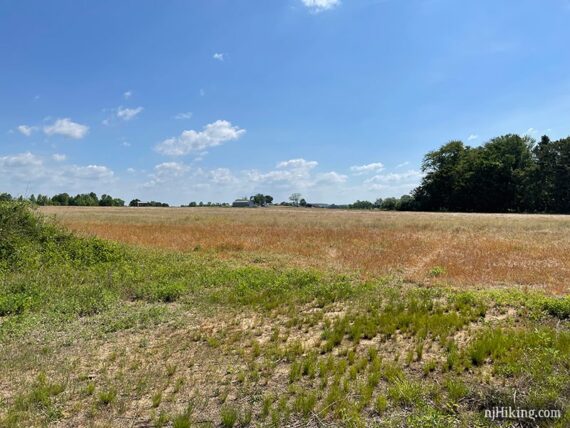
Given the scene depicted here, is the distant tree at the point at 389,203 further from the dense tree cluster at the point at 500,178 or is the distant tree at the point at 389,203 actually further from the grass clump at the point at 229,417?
the grass clump at the point at 229,417

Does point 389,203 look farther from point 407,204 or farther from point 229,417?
point 229,417

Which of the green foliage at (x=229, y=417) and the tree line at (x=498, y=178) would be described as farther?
the tree line at (x=498, y=178)

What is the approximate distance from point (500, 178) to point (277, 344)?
279 feet

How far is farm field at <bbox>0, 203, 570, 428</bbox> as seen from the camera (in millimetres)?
4680

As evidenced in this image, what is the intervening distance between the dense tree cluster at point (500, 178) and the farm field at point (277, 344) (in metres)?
70.8

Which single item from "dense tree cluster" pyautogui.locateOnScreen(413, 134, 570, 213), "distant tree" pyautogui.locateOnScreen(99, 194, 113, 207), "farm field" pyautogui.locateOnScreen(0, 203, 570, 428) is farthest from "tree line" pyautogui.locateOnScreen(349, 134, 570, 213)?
"distant tree" pyautogui.locateOnScreen(99, 194, 113, 207)

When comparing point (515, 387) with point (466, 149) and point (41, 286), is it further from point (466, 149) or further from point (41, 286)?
point (466, 149)

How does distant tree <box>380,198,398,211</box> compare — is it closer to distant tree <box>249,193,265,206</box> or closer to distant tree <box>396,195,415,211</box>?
distant tree <box>396,195,415,211</box>

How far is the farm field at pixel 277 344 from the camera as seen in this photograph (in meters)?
4.68

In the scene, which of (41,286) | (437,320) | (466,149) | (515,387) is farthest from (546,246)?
(466,149)

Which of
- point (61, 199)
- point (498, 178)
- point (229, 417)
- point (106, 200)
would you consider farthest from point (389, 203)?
point (229, 417)

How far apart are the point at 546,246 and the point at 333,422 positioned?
19276mm

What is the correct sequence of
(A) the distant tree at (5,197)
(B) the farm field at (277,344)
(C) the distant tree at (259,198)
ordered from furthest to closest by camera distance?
(C) the distant tree at (259,198) → (A) the distant tree at (5,197) → (B) the farm field at (277,344)

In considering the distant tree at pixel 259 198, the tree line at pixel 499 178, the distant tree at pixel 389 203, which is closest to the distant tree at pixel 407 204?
the tree line at pixel 499 178
